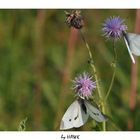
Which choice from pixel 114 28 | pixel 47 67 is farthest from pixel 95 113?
pixel 47 67

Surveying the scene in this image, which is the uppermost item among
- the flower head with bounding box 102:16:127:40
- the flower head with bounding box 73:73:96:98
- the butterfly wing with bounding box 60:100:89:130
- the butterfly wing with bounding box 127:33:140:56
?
the flower head with bounding box 102:16:127:40

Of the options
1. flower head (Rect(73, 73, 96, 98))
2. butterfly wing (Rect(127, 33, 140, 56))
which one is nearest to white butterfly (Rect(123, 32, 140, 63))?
butterfly wing (Rect(127, 33, 140, 56))

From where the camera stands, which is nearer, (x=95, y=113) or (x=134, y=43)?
(x=95, y=113)

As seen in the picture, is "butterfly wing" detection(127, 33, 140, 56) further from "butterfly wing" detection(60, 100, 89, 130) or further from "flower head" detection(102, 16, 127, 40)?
"butterfly wing" detection(60, 100, 89, 130)

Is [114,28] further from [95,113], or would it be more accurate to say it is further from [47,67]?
[47,67]

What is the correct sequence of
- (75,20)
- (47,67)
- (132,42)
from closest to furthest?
(75,20), (132,42), (47,67)

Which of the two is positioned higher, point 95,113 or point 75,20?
point 75,20
